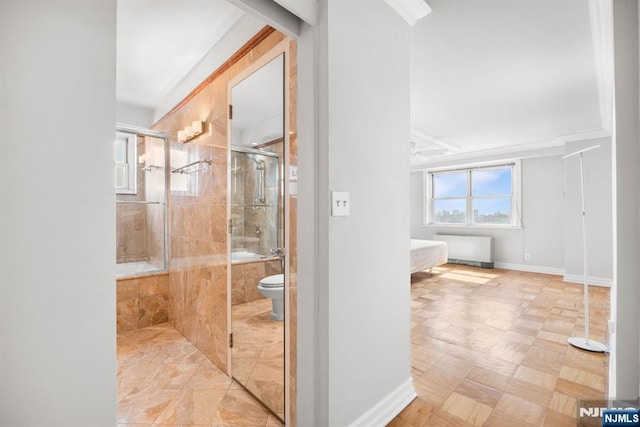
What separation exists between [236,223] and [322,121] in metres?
1.11

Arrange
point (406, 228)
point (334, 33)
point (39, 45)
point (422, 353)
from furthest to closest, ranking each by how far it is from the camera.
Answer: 1. point (422, 353)
2. point (406, 228)
3. point (334, 33)
4. point (39, 45)

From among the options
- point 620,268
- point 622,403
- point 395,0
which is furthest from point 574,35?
point 622,403

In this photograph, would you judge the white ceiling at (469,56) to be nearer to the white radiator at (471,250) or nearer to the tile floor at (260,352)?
Result: the tile floor at (260,352)

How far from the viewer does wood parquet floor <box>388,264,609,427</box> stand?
5.88 feet

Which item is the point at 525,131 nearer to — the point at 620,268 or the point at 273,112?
the point at 620,268

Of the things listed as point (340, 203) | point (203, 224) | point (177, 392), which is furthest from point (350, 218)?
point (177, 392)

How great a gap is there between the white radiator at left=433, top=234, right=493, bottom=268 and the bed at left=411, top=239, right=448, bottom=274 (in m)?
1.20

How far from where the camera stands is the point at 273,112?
1784 millimetres

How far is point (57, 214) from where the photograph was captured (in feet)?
2.27

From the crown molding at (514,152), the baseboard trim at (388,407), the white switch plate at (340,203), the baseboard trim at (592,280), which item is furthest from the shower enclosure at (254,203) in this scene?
the baseboard trim at (592,280)

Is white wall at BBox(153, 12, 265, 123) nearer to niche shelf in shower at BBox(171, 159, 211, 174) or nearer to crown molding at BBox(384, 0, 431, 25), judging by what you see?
niche shelf in shower at BBox(171, 159, 211, 174)

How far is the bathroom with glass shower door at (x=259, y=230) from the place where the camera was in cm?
172

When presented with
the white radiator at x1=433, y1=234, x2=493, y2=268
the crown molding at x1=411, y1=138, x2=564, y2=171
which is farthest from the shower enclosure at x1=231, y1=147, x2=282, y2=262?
the white radiator at x1=433, y1=234, x2=493, y2=268

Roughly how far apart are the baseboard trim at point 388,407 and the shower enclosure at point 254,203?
1.04 metres
